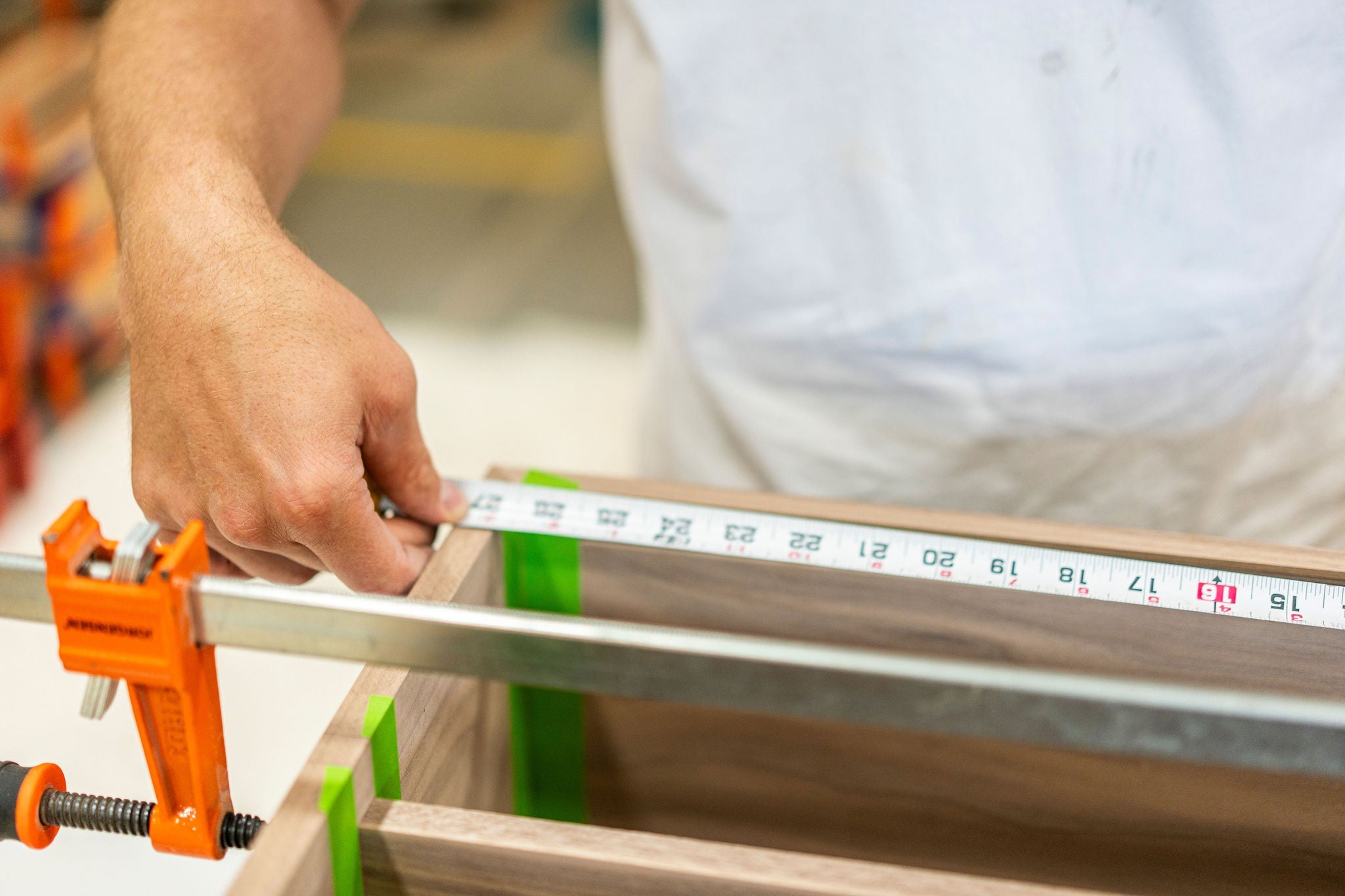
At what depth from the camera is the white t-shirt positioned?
0.73 metres

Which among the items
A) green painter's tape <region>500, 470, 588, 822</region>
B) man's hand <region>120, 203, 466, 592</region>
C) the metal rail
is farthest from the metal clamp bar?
green painter's tape <region>500, 470, 588, 822</region>

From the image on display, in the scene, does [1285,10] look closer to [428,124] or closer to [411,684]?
[411,684]

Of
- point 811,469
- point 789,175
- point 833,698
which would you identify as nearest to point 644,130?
point 789,175

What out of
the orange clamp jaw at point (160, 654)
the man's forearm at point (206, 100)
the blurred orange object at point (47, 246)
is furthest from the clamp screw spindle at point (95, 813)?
the blurred orange object at point (47, 246)

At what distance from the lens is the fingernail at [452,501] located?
704mm

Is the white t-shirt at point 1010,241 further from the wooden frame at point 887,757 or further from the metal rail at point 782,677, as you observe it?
the metal rail at point 782,677

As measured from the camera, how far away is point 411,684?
22.6 inches

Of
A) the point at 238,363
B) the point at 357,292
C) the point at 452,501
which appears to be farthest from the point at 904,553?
the point at 357,292

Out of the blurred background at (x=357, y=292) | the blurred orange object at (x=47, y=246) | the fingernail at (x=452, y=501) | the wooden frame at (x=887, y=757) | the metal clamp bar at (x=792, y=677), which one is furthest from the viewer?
the blurred orange object at (x=47, y=246)

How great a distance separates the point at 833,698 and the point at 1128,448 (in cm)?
50

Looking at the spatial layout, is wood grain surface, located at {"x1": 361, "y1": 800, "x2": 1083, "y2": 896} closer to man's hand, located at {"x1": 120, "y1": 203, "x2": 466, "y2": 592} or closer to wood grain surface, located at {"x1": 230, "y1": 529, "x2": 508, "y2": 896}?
wood grain surface, located at {"x1": 230, "y1": 529, "x2": 508, "y2": 896}

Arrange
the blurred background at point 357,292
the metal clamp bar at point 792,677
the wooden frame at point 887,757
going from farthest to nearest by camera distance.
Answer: the blurred background at point 357,292
the wooden frame at point 887,757
the metal clamp bar at point 792,677

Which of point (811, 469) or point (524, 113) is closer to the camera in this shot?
point (811, 469)

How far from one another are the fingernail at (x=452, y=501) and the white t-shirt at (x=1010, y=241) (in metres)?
0.27
